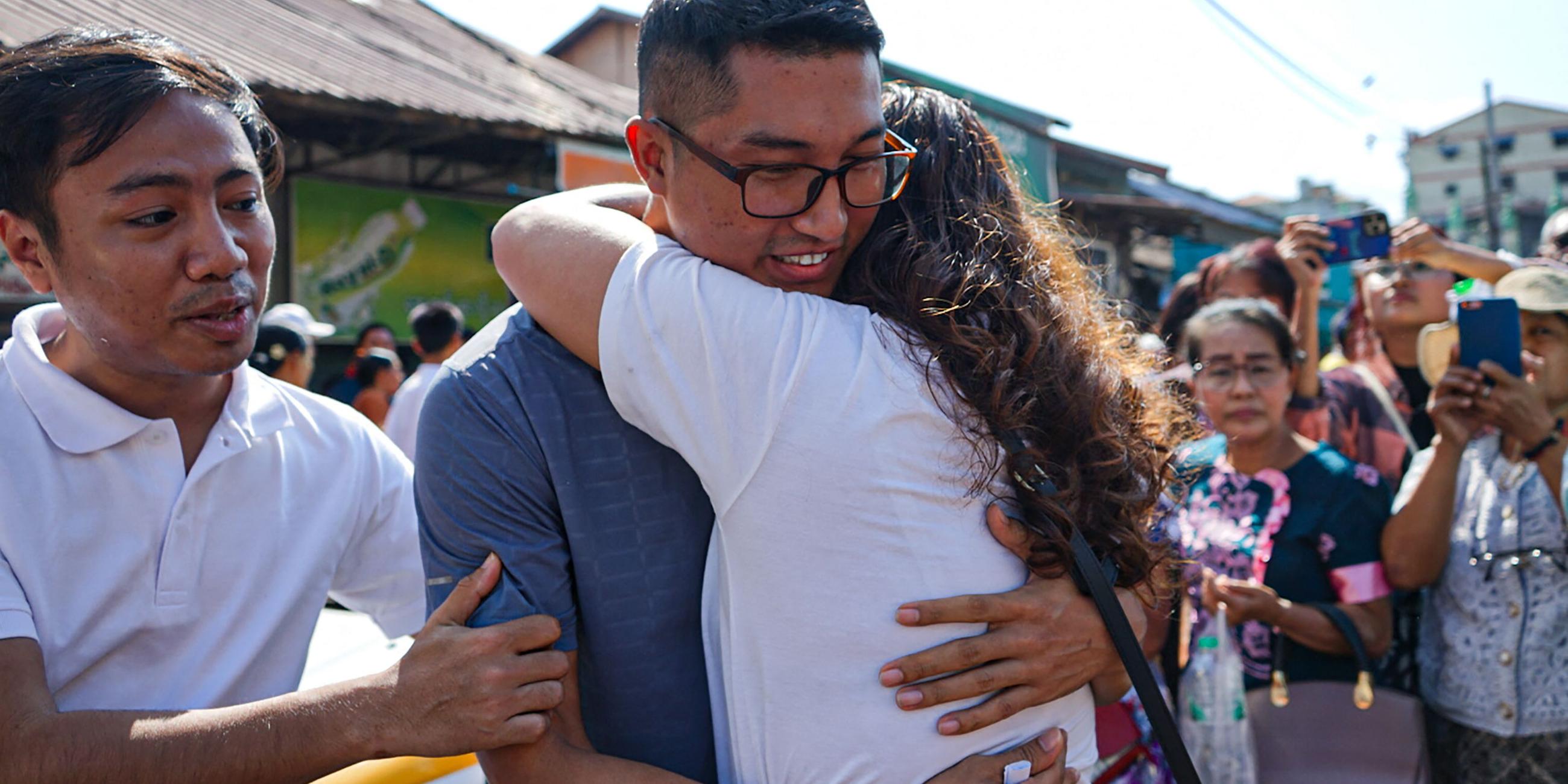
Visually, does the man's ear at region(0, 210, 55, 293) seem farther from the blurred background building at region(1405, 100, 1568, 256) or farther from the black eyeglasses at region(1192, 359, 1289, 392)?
the blurred background building at region(1405, 100, 1568, 256)

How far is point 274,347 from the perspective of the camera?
15.7ft

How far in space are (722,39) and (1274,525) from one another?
2.20 metres

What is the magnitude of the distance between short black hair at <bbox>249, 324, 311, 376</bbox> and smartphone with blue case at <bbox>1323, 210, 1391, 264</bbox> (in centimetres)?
456

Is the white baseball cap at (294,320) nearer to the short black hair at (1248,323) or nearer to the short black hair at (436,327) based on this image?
the short black hair at (436,327)

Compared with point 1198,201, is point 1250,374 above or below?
below

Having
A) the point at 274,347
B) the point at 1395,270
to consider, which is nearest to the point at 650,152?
the point at 1395,270

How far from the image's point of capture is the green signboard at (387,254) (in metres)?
8.57

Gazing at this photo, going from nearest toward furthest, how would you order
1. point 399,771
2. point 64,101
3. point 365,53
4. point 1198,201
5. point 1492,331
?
1. point 64,101
2. point 399,771
3. point 1492,331
4. point 365,53
5. point 1198,201

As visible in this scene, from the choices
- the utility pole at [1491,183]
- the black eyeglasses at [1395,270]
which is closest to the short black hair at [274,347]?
the black eyeglasses at [1395,270]

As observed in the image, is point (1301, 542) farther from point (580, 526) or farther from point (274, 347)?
point (274, 347)

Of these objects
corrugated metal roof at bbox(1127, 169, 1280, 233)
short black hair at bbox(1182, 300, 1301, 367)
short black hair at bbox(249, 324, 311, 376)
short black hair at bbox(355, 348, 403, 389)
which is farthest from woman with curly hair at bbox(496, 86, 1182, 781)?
corrugated metal roof at bbox(1127, 169, 1280, 233)

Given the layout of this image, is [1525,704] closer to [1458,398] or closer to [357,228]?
[1458,398]

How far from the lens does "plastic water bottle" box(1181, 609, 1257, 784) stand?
100 inches

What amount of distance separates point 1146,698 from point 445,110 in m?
6.74
